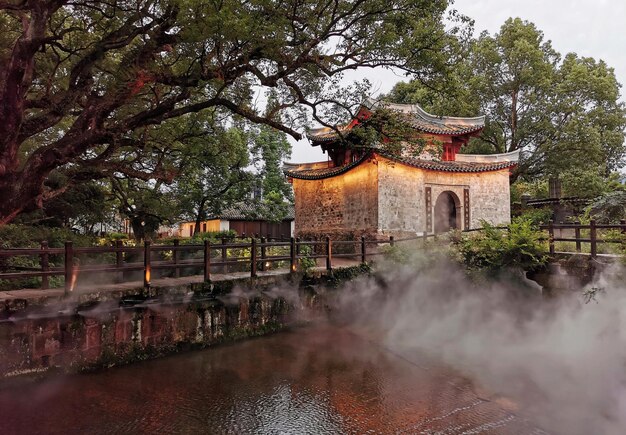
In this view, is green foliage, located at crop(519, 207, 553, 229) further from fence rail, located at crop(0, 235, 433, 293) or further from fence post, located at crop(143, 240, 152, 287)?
fence post, located at crop(143, 240, 152, 287)

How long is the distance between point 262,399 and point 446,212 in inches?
755

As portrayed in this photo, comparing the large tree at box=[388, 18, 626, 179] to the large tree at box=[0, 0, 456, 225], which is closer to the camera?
the large tree at box=[0, 0, 456, 225]

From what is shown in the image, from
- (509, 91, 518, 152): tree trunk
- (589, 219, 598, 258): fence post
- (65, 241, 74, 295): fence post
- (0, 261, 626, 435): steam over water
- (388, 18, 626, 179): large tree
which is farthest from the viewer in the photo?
(509, 91, 518, 152): tree trunk

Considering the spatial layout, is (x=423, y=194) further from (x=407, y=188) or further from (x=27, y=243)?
(x=27, y=243)

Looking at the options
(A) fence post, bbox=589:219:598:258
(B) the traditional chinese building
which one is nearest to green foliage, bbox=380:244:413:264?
(B) the traditional chinese building

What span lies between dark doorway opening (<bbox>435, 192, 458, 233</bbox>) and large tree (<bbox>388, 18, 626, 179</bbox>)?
18.3ft

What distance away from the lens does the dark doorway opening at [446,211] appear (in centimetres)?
2238

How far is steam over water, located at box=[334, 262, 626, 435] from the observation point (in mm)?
6441

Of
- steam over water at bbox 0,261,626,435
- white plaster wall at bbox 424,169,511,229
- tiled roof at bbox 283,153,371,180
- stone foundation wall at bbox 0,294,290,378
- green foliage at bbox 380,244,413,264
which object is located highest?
tiled roof at bbox 283,153,371,180

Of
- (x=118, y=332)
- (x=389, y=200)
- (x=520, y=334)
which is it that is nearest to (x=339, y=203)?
(x=389, y=200)

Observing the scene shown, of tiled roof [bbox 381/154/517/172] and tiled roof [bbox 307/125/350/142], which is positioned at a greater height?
tiled roof [bbox 307/125/350/142]

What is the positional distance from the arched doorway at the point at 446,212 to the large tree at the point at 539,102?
219 inches

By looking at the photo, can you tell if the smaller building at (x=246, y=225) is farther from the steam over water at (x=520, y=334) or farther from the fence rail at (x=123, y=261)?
the steam over water at (x=520, y=334)

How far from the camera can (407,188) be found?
1980 centimetres
